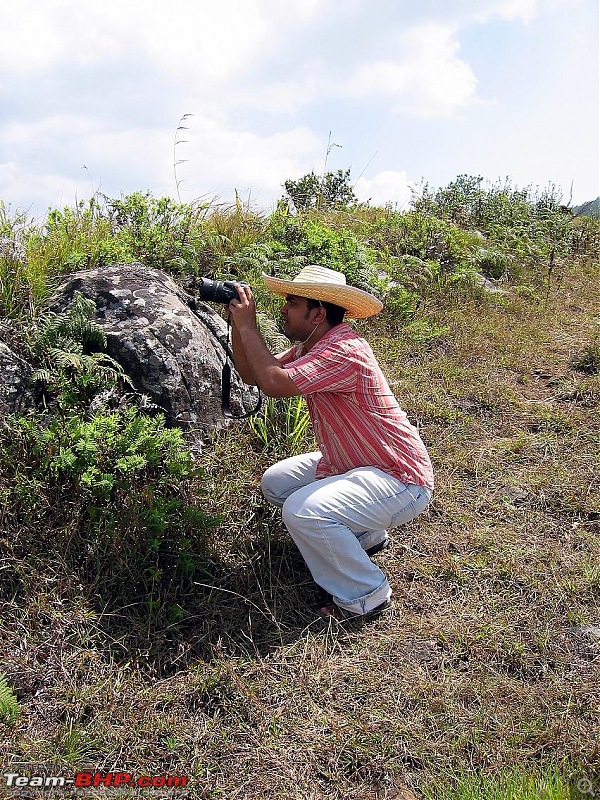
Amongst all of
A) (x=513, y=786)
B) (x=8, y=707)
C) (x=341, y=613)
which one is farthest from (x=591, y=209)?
(x=8, y=707)

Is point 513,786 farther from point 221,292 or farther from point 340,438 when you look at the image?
point 221,292

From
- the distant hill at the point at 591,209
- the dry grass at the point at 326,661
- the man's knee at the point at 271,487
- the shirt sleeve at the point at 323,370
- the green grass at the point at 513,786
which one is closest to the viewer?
the green grass at the point at 513,786

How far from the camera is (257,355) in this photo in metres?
3.46

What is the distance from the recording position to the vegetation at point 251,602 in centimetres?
279

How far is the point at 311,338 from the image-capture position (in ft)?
12.3

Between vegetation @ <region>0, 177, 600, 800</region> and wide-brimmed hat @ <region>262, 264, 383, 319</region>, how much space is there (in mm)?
975

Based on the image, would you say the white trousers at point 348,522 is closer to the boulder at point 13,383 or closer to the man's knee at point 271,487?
the man's knee at point 271,487

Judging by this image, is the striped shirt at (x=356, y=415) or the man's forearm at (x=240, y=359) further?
the man's forearm at (x=240, y=359)

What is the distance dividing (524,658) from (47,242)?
3954 mm

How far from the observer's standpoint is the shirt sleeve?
3391 mm

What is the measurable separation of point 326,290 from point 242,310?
0.44 metres

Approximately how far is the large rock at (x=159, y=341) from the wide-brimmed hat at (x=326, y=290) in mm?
773

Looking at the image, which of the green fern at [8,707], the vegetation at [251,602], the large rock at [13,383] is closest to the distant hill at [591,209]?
the vegetation at [251,602]

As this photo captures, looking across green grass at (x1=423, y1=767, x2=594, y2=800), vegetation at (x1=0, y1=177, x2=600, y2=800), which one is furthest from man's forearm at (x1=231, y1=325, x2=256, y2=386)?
green grass at (x1=423, y1=767, x2=594, y2=800)
